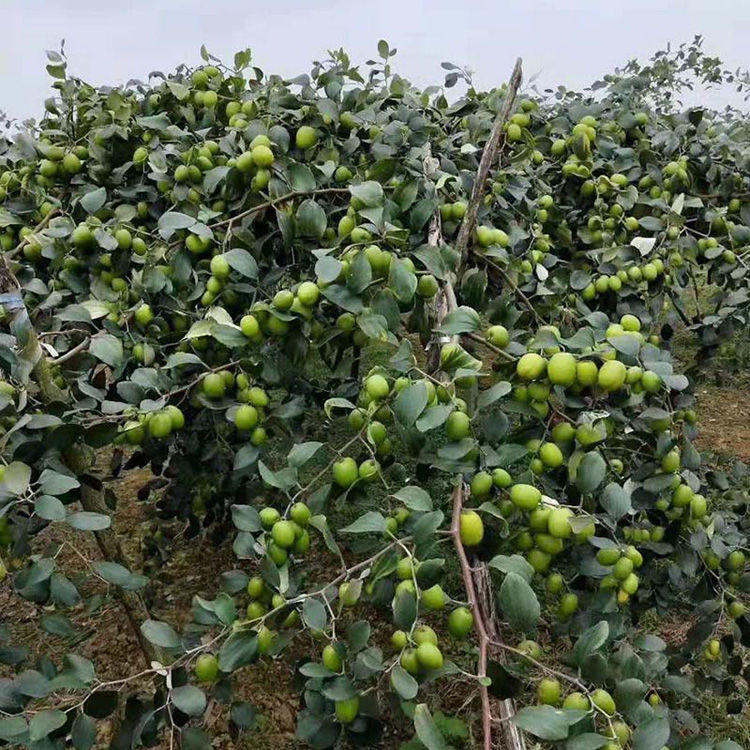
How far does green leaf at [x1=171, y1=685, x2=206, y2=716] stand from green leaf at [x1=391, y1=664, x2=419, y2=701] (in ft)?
0.92

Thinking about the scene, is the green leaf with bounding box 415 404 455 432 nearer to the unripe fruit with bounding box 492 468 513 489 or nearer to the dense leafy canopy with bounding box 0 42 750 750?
the dense leafy canopy with bounding box 0 42 750 750

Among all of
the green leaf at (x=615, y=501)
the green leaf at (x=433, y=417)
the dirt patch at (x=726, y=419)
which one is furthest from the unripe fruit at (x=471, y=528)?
the dirt patch at (x=726, y=419)

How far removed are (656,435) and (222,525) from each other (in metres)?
1.28

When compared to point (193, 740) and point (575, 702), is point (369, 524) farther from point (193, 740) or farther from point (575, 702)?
point (193, 740)

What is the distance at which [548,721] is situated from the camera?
26.0 inches

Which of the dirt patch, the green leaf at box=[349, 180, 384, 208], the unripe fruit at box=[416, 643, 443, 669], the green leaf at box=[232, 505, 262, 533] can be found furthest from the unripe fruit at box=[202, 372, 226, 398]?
the dirt patch

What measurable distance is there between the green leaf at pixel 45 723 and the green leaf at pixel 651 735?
63cm

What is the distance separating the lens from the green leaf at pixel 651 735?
0.71m

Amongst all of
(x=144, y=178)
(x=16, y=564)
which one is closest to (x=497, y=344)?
(x=16, y=564)

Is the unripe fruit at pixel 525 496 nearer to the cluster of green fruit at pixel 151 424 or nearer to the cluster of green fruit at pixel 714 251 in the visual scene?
the cluster of green fruit at pixel 151 424

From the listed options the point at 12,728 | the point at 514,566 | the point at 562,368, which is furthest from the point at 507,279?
the point at 12,728

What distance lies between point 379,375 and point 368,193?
1.10 ft

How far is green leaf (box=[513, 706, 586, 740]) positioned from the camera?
0.65 metres

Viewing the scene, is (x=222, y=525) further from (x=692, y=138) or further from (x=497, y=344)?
(x=692, y=138)
